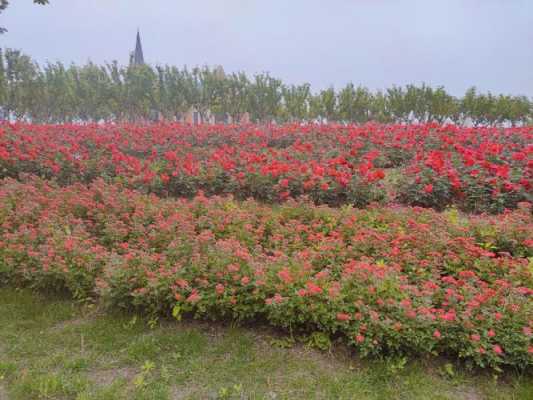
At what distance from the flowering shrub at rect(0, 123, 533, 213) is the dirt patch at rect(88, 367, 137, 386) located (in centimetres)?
309

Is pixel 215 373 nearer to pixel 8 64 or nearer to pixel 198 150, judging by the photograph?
pixel 198 150

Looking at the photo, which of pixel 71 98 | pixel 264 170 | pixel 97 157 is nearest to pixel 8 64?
pixel 71 98

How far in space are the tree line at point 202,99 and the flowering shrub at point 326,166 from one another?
10569mm

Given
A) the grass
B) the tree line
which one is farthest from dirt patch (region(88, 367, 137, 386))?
the tree line

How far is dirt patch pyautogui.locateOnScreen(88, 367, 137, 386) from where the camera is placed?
2957 mm

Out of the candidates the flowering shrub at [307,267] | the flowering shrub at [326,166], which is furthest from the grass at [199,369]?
the flowering shrub at [326,166]

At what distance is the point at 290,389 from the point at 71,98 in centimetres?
2156

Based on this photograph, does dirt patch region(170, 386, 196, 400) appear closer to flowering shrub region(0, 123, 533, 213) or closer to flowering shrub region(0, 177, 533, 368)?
flowering shrub region(0, 177, 533, 368)

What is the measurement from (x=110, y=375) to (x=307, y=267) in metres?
1.55

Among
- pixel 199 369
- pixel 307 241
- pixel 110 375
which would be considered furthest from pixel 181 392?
pixel 307 241

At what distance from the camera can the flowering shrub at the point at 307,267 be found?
9.30 ft

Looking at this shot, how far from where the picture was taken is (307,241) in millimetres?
4227

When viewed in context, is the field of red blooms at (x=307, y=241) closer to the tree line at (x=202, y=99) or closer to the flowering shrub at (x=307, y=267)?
the flowering shrub at (x=307, y=267)

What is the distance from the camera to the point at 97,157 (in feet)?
24.1
